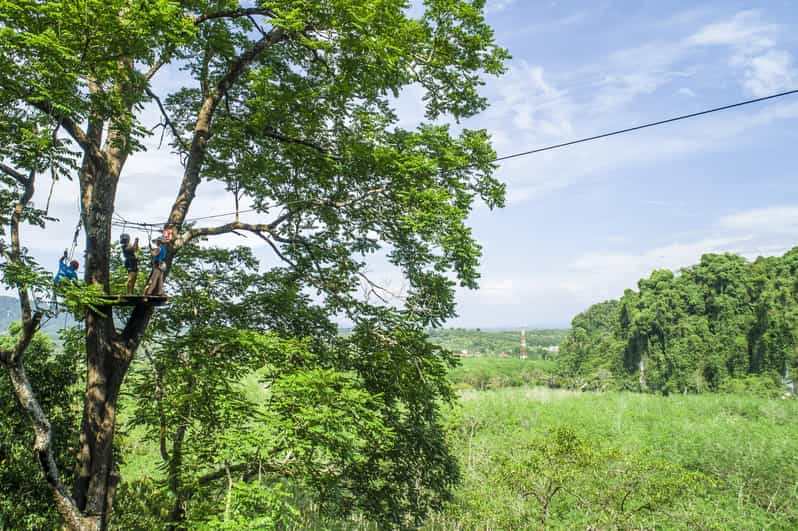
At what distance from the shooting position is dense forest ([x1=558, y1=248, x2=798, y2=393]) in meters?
37.0

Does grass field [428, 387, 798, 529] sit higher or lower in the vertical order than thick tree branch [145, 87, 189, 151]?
lower

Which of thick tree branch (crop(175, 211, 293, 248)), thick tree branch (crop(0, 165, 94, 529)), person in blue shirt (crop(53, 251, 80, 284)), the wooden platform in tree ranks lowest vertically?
thick tree branch (crop(0, 165, 94, 529))

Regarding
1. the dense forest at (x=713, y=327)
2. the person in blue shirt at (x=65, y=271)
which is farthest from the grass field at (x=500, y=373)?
the person in blue shirt at (x=65, y=271)

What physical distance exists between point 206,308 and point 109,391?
87.4 inches

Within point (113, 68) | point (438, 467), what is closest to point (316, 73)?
point (113, 68)

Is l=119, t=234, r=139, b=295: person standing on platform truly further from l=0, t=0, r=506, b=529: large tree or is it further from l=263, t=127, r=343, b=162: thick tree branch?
l=263, t=127, r=343, b=162: thick tree branch

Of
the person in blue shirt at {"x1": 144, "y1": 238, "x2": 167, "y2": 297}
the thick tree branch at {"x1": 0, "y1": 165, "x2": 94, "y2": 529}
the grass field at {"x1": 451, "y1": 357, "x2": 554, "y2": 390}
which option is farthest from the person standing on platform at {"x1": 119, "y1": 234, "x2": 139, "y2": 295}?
the grass field at {"x1": 451, "y1": 357, "x2": 554, "y2": 390}

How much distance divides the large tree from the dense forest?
3799 cm

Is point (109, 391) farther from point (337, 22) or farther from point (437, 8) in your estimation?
point (437, 8)

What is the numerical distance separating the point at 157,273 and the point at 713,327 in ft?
157

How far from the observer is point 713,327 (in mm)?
43438

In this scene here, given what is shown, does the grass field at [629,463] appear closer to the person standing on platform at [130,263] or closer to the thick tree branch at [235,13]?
the person standing on platform at [130,263]

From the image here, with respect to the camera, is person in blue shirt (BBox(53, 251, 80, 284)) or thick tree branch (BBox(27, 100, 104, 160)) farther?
thick tree branch (BBox(27, 100, 104, 160))

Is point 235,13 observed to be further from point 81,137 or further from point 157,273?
point 157,273
